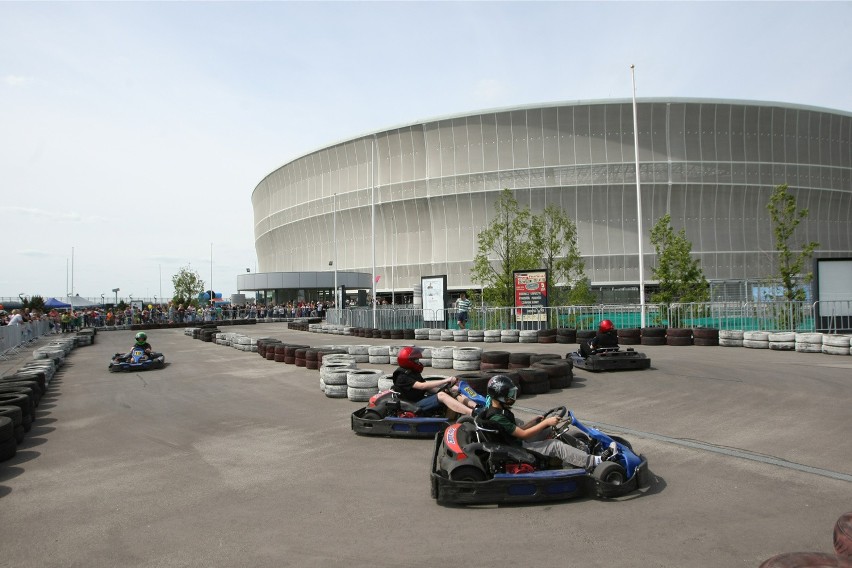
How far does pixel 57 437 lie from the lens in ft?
29.6

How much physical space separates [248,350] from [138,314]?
109 feet

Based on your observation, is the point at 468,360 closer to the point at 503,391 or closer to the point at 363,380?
the point at 363,380

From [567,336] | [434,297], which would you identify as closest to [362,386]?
[567,336]

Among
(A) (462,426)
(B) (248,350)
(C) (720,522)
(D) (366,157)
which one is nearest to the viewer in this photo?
(C) (720,522)

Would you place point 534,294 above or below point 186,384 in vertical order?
above

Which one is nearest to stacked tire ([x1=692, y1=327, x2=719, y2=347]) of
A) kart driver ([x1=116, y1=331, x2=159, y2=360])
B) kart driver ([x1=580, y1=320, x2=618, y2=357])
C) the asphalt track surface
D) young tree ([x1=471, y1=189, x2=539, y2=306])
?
kart driver ([x1=580, y1=320, x2=618, y2=357])

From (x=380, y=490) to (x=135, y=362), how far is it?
14543 mm

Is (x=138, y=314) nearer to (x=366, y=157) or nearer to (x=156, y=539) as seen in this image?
(x=366, y=157)

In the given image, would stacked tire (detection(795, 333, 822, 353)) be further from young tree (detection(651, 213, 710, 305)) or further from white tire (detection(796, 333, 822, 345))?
young tree (detection(651, 213, 710, 305))

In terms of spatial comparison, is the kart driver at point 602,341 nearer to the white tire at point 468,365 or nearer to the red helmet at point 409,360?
the white tire at point 468,365

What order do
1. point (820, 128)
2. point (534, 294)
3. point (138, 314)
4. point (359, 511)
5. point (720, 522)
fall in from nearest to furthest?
point (720, 522) < point (359, 511) < point (534, 294) < point (138, 314) < point (820, 128)

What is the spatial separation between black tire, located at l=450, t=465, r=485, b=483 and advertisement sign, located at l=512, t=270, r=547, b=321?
20.4 metres

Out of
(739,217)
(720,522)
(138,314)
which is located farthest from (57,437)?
(739,217)

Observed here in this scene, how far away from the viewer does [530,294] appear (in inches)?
1024
